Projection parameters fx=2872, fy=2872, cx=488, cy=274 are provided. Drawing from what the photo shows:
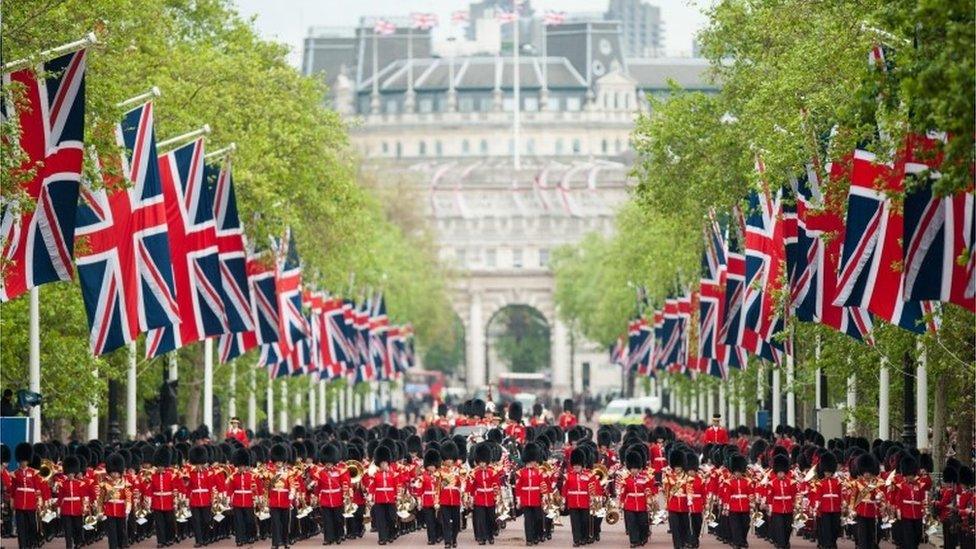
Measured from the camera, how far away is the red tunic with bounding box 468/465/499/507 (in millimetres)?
44125

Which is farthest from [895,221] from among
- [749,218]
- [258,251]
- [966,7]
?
[258,251]

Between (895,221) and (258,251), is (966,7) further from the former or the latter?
(258,251)

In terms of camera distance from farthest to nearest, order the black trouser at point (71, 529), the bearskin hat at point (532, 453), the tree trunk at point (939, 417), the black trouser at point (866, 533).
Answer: the tree trunk at point (939, 417), the bearskin hat at point (532, 453), the black trouser at point (71, 529), the black trouser at point (866, 533)

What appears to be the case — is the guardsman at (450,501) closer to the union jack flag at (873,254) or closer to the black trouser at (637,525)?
the black trouser at (637,525)

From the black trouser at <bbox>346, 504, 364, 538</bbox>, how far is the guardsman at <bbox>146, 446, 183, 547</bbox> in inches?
124

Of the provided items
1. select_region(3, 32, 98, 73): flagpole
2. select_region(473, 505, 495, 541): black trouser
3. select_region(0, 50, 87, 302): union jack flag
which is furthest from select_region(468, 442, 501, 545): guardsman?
select_region(3, 32, 98, 73): flagpole

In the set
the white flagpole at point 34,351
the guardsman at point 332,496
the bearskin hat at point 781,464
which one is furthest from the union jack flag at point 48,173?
the bearskin hat at point 781,464

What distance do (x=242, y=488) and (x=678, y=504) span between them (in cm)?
661

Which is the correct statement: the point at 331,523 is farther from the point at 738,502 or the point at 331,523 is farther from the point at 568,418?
the point at 568,418

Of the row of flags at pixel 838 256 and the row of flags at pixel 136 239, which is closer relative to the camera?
the row of flags at pixel 838 256

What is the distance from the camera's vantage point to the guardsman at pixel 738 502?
1703 inches

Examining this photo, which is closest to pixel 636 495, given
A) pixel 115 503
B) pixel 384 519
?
pixel 384 519

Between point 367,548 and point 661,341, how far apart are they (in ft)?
160

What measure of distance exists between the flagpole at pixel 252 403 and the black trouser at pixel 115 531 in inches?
1294
